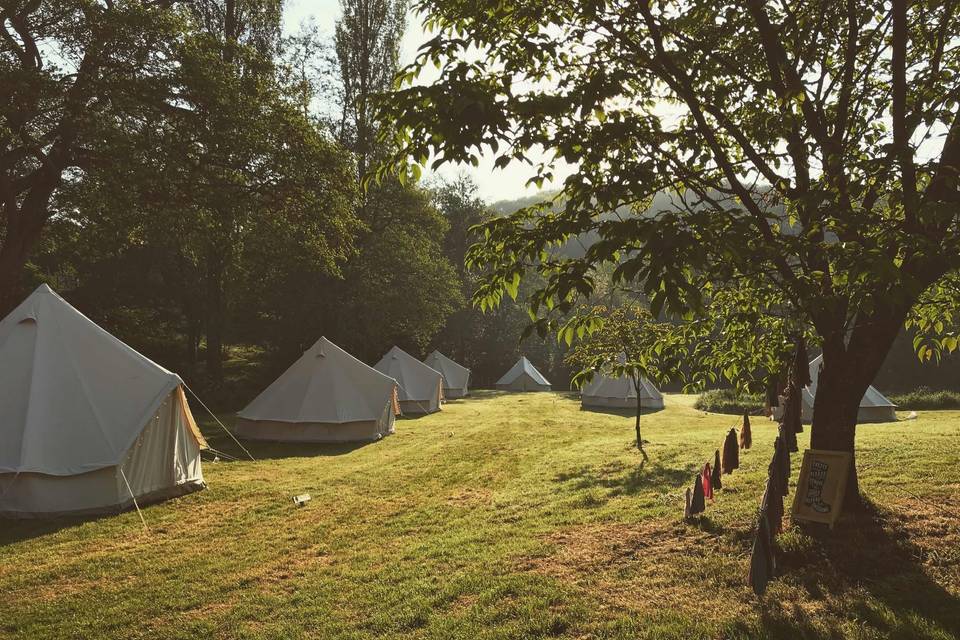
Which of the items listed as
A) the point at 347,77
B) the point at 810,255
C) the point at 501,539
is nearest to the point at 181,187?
the point at 501,539

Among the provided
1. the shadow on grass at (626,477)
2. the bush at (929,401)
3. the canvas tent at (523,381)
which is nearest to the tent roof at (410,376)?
the shadow on grass at (626,477)

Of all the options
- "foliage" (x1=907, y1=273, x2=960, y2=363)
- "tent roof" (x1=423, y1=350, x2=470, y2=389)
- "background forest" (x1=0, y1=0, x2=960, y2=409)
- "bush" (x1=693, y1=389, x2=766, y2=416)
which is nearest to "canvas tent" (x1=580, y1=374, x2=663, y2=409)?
"bush" (x1=693, y1=389, x2=766, y2=416)

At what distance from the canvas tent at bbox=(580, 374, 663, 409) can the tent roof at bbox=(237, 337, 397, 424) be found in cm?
1301

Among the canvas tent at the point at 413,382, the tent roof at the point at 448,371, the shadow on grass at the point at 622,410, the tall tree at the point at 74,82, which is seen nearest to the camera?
the tall tree at the point at 74,82

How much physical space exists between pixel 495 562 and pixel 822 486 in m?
3.25

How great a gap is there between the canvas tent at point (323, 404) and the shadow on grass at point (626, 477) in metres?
7.37

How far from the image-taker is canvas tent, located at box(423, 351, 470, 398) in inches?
1334

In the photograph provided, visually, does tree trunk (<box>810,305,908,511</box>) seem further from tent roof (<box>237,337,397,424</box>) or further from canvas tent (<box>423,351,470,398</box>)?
canvas tent (<box>423,351,470,398</box>)

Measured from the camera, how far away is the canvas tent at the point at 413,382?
81.1ft

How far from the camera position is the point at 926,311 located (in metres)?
6.06

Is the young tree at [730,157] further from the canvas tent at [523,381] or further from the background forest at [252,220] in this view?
Answer: the canvas tent at [523,381]

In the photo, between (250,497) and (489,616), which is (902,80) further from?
(250,497)

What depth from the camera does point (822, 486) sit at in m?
5.20

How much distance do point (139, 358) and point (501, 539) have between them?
7.29m
